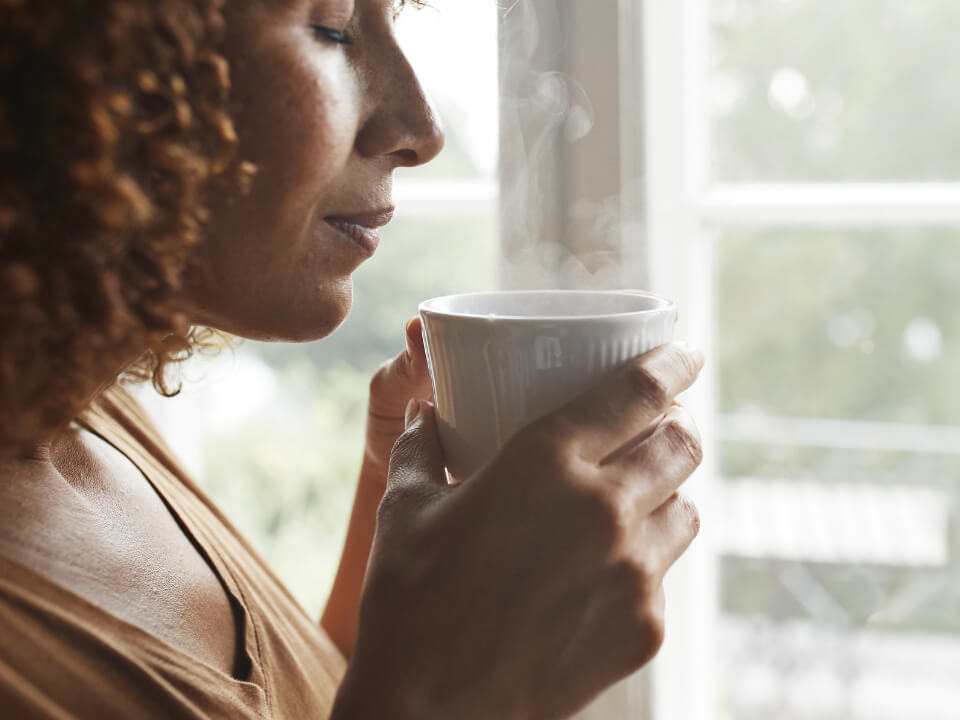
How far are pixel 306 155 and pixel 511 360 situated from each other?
0.21m

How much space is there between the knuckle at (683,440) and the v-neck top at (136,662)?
38cm

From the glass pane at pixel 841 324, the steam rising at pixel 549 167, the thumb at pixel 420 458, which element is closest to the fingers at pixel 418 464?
the thumb at pixel 420 458

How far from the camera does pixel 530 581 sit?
1.87ft

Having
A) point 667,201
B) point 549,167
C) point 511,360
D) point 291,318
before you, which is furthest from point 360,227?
point 667,201

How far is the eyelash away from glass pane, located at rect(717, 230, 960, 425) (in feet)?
2.90

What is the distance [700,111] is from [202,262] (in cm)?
93

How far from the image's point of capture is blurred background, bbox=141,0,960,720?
1260 mm

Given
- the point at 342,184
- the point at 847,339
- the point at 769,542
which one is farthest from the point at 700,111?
the point at 342,184

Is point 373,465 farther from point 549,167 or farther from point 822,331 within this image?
point 822,331

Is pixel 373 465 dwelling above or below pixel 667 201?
below

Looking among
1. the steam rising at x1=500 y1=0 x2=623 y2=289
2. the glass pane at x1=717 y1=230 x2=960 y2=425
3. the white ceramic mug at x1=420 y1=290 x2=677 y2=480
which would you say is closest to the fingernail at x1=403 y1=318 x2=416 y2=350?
the white ceramic mug at x1=420 y1=290 x2=677 y2=480

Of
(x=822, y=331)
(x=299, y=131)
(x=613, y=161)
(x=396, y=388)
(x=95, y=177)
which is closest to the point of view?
(x=95, y=177)

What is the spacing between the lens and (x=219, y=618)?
763mm

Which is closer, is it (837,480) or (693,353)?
(693,353)
